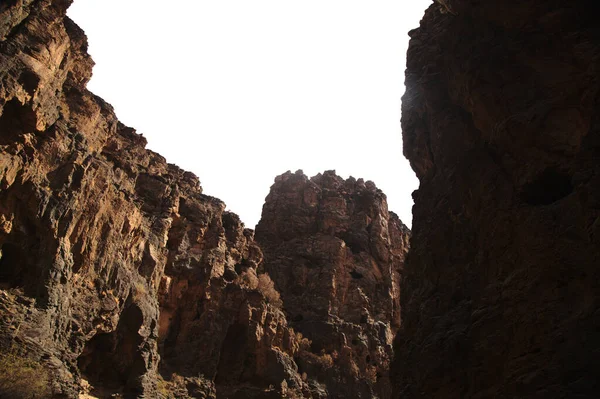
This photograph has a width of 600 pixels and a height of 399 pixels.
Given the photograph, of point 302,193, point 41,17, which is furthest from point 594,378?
point 302,193

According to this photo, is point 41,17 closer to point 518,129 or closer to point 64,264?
point 64,264

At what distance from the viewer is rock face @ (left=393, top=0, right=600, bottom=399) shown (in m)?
12.9

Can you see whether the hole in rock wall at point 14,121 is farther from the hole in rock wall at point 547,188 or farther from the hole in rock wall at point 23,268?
the hole in rock wall at point 547,188

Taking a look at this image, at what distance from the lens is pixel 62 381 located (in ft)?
79.8

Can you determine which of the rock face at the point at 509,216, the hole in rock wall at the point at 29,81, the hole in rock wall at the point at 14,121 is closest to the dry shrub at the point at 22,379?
the hole in rock wall at the point at 14,121

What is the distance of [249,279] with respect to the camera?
49219 millimetres

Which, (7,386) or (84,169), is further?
(84,169)

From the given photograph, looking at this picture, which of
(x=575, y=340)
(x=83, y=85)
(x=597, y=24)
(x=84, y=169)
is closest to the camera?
(x=575, y=340)

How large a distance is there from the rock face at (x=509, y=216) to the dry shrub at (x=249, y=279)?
27.0m

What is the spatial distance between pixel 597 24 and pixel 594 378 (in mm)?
10251

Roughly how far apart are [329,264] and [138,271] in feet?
81.7

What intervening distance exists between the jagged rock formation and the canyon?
0.97 feet

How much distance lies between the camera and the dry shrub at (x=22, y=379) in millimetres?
21531

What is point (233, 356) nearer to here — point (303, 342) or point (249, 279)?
point (303, 342)
